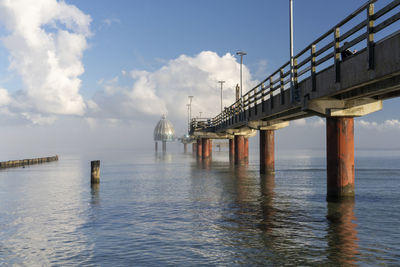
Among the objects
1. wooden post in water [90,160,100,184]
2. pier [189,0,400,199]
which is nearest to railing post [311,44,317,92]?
pier [189,0,400,199]

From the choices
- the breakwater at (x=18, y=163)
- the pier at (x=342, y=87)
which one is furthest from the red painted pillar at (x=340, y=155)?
the breakwater at (x=18, y=163)

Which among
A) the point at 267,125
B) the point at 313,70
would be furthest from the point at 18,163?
the point at 313,70

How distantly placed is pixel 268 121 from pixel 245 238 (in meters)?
25.0

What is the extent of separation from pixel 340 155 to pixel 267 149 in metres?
18.8

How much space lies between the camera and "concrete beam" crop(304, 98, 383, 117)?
67.2 feet

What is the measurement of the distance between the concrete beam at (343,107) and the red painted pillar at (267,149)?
18.2m

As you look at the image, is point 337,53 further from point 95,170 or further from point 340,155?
point 95,170

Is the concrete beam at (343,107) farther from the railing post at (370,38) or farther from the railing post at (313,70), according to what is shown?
the railing post at (370,38)

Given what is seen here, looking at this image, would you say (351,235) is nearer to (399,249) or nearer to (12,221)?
(399,249)

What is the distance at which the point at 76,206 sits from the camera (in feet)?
74.8

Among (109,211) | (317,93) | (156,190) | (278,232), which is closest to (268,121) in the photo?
(156,190)

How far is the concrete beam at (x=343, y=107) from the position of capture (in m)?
20.5

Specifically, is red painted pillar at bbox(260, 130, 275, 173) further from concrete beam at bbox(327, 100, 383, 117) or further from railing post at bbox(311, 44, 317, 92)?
railing post at bbox(311, 44, 317, 92)

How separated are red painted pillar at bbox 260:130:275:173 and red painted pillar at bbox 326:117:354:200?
17.7 m
